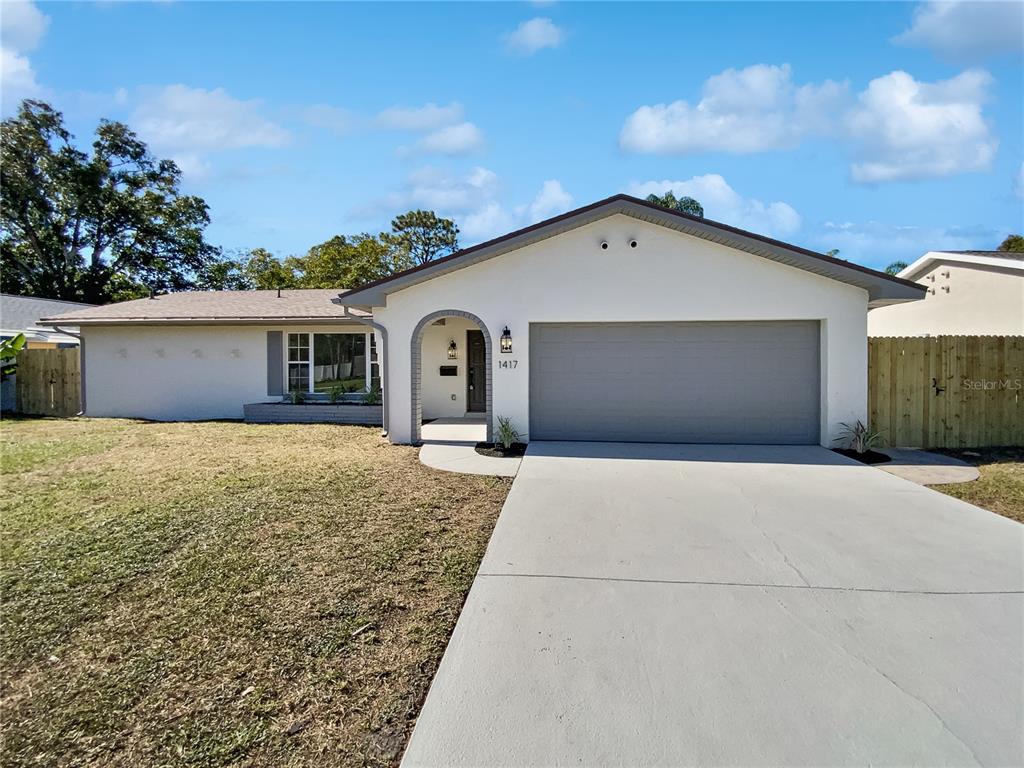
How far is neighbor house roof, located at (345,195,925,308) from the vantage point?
8688 millimetres

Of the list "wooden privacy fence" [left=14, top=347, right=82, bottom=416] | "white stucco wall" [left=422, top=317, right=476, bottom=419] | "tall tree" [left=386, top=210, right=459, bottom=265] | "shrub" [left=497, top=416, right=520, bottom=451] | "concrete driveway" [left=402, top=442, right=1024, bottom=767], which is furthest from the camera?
"tall tree" [left=386, top=210, right=459, bottom=265]

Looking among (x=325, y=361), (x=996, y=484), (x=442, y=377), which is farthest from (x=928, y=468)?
(x=325, y=361)

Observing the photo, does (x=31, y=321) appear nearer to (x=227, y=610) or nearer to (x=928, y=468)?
(x=227, y=610)

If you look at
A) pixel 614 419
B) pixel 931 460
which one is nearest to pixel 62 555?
pixel 614 419

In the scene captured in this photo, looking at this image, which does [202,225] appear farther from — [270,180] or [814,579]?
[814,579]

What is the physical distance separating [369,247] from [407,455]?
85.7ft

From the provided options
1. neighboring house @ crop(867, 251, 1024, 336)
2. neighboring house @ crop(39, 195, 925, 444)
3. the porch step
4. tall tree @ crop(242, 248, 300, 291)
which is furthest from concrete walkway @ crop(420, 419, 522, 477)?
tall tree @ crop(242, 248, 300, 291)

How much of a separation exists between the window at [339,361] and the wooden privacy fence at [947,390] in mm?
11814

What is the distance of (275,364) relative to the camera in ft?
47.0

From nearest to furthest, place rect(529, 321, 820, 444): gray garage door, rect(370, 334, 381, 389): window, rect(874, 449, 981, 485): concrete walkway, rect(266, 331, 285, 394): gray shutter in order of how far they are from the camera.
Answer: rect(874, 449, 981, 485): concrete walkway → rect(529, 321, 820, 444): gray garage door → rect(370, 334, 381, 389): window → rect(266, 331, 285, 394): gray shutter

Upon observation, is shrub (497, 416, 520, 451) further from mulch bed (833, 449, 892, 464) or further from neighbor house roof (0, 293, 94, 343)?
neighbor house roof (0, 293, 94, 343)

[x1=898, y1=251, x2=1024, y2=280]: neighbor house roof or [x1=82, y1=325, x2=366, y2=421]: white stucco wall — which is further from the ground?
[x1=898, y1=251, x2=1024, y2=280]: neighbor house roof

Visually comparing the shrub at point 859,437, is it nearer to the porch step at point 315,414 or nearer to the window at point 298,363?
the porch step at point 315,414

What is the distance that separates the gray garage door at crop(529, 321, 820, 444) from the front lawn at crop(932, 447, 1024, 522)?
2.39 meters
